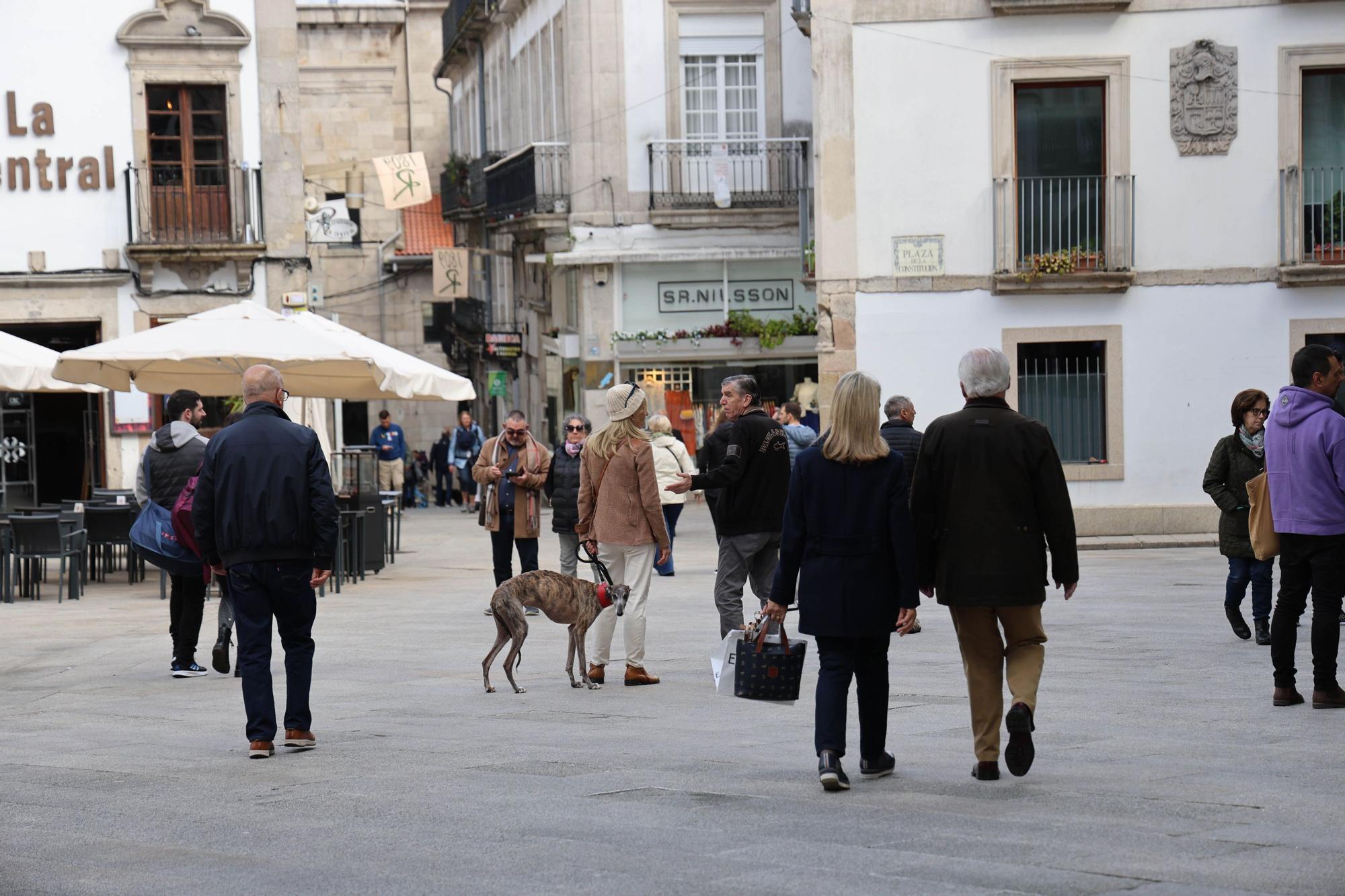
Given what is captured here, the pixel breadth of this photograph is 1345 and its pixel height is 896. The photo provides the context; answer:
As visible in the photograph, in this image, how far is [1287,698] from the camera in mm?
9117

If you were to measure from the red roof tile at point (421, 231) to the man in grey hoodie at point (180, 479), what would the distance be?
3440cm

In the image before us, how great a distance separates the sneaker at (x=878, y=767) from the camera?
7.25 metres

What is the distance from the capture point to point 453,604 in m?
15.5

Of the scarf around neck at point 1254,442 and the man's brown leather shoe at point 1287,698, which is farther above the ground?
the scarf around neck at point 1254,442

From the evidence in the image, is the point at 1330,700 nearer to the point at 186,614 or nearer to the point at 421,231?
the point at 186,614

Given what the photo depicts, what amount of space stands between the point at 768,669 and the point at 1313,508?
3222 millimetres

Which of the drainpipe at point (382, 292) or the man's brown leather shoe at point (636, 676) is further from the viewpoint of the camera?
the drainpipe at point (382, 292)

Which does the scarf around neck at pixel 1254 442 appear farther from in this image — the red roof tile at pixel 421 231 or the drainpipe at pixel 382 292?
the drainpipe at pixel 382 292

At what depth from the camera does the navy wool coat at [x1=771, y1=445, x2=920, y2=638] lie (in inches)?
276

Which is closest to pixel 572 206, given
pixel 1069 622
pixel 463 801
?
pixel 1069 622

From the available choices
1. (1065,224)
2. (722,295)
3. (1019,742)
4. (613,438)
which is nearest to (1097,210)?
(1065,224)

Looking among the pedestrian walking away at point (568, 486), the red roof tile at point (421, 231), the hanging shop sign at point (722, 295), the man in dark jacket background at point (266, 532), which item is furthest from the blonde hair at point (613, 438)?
the red roof tile at point (421, 231)

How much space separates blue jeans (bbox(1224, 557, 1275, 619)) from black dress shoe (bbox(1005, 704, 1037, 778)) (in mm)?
4851

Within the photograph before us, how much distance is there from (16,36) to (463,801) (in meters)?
20.2
